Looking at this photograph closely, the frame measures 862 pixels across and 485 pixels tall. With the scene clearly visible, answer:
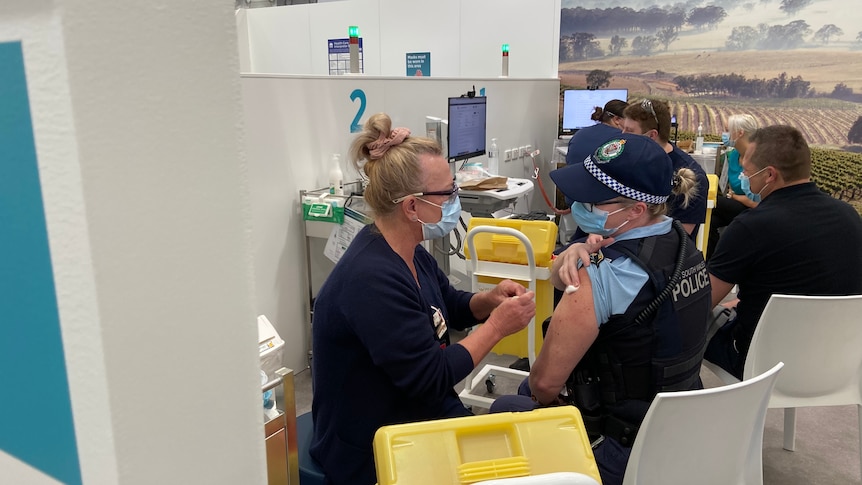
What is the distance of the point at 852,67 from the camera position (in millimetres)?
5328

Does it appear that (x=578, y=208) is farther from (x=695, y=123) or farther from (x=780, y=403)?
(x=695, y=123)

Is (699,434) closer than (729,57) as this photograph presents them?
Yes

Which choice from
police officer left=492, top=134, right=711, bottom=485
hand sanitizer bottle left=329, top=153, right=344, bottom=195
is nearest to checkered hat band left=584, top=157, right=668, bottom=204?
police officer left=492, top=134, right=711, bottom=485

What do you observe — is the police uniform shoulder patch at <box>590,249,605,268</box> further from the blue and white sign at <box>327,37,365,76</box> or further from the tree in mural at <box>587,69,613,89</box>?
the blue and white sign at <box>327,37,365,76</box>

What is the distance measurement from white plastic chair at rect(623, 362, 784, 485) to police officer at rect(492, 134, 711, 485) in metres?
0.20

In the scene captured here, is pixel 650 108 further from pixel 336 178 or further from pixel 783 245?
pixel 336 178

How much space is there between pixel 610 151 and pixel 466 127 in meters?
2.52

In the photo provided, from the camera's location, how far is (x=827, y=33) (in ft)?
17.7

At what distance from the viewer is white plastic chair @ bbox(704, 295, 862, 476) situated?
195 cm

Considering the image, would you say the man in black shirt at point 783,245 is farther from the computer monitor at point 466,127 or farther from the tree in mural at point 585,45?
the tree in mural at point 585,45

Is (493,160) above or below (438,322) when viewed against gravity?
above

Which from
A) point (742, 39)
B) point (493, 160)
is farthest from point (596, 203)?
point (742, 39)

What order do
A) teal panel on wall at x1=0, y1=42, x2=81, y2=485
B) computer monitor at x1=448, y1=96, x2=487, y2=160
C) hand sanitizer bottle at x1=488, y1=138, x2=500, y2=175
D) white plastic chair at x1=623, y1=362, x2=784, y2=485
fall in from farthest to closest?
hand sanitizer bottle at x1=488, y1=138, x2=500, y2=175
computer monitor at x1=448, y1=96, x2=487, y2=160
white plastic chair at x1=623, y1=362, x2=784, y2=485
teal panel on wall at x1=0, y1=42, x2=81, y2=485

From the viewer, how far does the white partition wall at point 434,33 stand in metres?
6.38
